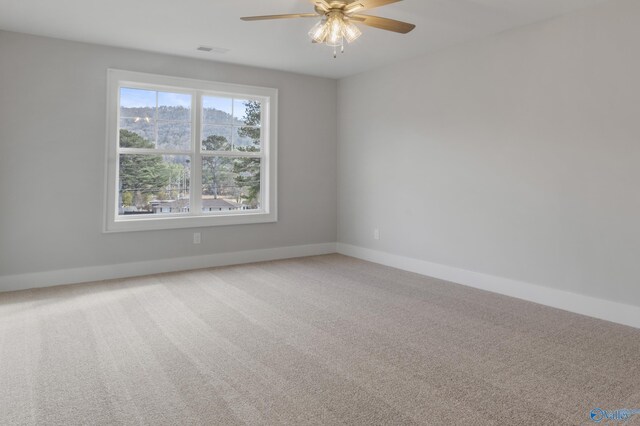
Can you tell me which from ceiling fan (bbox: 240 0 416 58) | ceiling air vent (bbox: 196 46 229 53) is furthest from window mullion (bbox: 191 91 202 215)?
ceiling fan (bbox: 240 0 416 58)

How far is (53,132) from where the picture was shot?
4250mm

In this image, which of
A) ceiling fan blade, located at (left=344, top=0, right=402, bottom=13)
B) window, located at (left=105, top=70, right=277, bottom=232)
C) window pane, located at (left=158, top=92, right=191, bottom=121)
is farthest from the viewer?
window pane, located at (left=158, top=92, right=191, bottom=121)

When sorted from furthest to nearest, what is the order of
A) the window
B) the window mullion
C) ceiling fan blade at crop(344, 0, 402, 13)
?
1. the window mullion
2. the window
3. ceiling fan blade at crop(344, 0, 402, 13)

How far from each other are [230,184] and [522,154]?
11.2 feet

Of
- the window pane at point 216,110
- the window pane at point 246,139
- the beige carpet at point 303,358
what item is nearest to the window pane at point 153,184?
the window pane at point 216,110

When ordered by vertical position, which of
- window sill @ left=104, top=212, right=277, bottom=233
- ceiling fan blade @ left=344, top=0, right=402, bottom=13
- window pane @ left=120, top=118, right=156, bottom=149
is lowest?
window sill @ left=104, top=212, right=277, bottom=233

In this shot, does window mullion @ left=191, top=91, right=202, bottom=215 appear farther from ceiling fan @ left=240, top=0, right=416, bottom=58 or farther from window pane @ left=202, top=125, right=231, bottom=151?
ceiling fan @ left=240, top=0, right=416, bottom=58

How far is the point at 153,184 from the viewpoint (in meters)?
4.91

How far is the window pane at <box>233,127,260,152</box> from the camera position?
5480 millimetres

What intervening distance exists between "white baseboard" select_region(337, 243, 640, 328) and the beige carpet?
141 millimetres

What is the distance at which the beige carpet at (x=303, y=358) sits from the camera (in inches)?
80.4

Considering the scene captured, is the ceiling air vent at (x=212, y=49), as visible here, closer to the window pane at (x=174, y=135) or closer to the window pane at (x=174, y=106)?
the window pane at (x=174, y=106)

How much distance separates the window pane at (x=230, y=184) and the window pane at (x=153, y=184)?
25 centimetres

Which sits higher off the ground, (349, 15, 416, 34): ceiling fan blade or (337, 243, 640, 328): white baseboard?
(349, 15, 416, 34): ceiling fan blade
